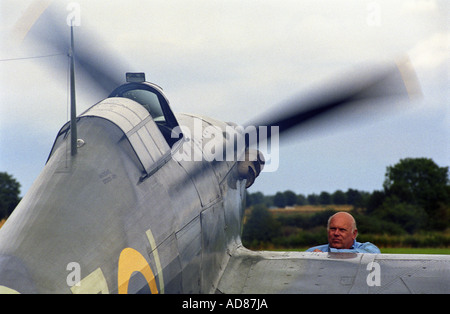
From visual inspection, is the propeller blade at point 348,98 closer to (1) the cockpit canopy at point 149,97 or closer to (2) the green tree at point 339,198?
(1) the cockpit canopy at point 149,97

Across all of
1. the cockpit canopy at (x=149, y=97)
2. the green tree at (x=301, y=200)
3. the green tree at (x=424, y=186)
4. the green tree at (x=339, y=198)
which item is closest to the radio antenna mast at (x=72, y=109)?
the cockpit canopy at (x=149, y=97)

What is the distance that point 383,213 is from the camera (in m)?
32.2

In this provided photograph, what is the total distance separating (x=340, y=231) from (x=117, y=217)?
3.08m

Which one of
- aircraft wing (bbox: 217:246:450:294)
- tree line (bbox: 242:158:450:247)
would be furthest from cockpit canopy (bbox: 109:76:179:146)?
tree line (bbox: 242:158:450:247)

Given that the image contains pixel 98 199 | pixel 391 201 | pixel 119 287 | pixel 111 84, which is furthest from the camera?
pixel 391 201

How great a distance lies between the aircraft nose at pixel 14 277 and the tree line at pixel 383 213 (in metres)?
19.9

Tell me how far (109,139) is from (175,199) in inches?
32.5

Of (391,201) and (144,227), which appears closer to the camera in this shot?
(144,227)

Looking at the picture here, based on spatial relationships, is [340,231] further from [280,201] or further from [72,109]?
[280,201]

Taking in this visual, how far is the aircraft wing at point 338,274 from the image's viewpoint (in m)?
5.60

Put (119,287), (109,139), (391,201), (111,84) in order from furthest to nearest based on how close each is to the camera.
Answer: (391,201)
(111,84)
(109,139)
(119,287)

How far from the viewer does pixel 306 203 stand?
115 feet
